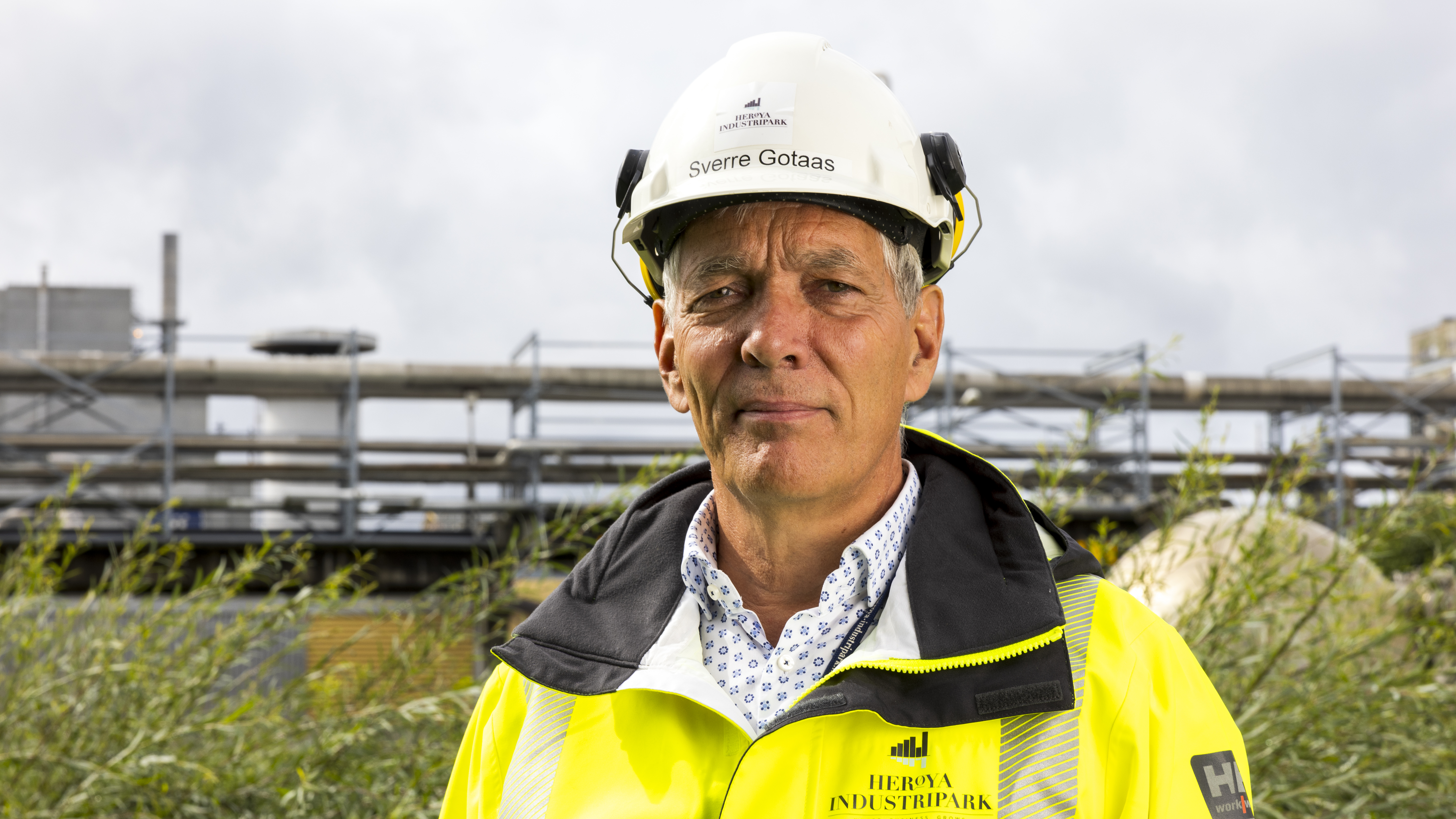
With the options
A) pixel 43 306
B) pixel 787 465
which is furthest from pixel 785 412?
pixel 43 306

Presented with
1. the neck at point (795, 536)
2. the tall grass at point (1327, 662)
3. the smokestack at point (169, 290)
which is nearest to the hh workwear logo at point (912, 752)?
the neck at point (795, 536)

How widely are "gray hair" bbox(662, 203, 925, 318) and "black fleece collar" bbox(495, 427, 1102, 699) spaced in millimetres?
204

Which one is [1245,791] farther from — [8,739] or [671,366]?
[8,739]

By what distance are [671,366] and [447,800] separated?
633mm

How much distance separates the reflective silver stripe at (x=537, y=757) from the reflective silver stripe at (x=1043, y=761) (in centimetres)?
49

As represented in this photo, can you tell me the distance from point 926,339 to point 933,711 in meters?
0.47

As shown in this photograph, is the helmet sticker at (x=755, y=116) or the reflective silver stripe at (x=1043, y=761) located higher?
the helmet sticker at (x=755, y=116)

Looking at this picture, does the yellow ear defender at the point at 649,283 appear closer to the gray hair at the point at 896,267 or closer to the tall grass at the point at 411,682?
the gray hair at the point at 896,267

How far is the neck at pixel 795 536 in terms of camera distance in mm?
1282

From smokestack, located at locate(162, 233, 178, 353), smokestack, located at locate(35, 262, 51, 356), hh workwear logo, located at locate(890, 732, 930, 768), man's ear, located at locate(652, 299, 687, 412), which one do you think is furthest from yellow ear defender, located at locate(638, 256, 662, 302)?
smokestack, located at locate(35, 262, 51, 356)

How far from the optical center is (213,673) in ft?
9.34

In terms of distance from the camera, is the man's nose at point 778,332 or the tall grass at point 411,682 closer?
the man's nose at point 778,332

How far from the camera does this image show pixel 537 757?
1.29 meters

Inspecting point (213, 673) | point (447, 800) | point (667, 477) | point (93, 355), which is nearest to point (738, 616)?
point (667, 477)
